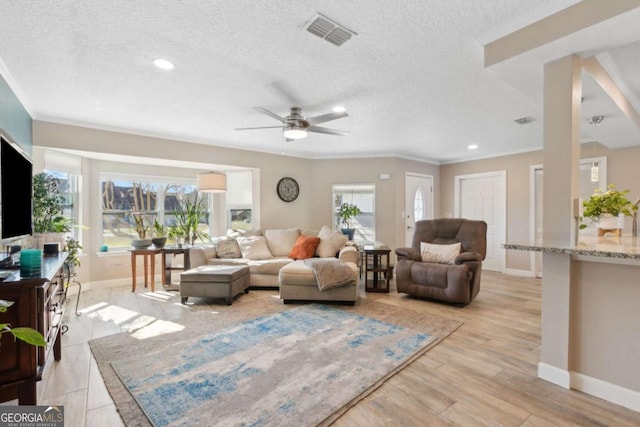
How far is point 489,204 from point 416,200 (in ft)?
4.63

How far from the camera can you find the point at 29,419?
1.26m

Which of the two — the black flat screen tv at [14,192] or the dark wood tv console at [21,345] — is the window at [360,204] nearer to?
the black flat screen tv at [14,192]

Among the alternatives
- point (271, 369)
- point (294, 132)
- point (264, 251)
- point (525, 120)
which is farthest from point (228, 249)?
point (525, 120)

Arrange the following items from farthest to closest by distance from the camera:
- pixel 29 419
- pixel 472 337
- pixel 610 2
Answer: pixel 472 337, pixel 610 2, pixel 29 419

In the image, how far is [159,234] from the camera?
16.9ft

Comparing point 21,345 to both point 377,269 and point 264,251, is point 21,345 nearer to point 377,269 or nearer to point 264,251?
point 264,251

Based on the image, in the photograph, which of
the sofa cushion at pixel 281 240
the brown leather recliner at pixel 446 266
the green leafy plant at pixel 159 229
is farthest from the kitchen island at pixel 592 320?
the green leafy plant at pixel 159 229

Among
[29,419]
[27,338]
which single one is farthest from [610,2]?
[29,419]

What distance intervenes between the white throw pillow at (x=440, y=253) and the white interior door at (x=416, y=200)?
1.97m

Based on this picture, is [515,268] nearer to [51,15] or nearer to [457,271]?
[457,271]

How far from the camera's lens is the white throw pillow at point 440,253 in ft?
13.5

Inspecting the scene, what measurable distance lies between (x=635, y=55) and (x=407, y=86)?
5.39 feet

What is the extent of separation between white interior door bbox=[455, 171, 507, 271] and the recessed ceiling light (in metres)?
5.87

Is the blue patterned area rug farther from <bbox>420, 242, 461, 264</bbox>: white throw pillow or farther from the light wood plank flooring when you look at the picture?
<bbox>420, 242, 461, 264</bbox>: white throw pillow
